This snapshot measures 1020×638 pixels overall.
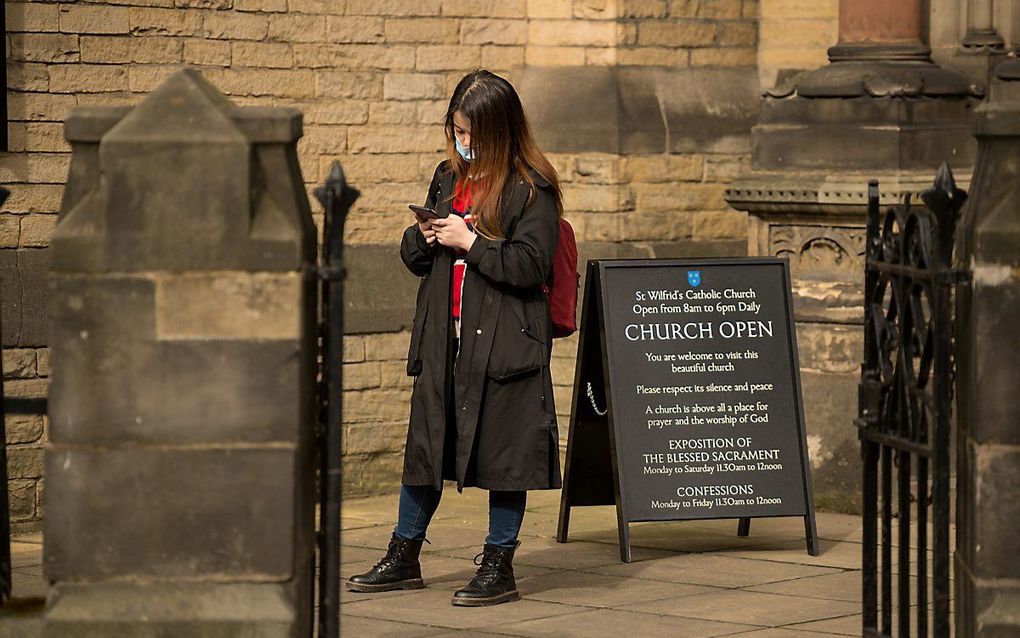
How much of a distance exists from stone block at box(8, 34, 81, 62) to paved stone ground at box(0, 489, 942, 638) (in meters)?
2.00

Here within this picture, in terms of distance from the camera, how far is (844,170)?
882cm

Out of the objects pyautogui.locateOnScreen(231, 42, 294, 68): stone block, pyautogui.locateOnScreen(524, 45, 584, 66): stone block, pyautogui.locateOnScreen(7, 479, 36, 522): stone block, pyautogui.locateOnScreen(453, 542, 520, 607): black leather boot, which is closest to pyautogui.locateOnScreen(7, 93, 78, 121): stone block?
pyautogui.locateOnScreen(231, 42, 294, 68): stone block

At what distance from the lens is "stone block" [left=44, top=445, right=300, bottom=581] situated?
4.46 meters

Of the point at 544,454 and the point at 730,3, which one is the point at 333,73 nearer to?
the point at 730,3

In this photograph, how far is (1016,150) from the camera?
15.6ft

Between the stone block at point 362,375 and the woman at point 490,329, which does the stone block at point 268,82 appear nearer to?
the stone block at point 362,375

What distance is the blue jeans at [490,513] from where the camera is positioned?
6.68m

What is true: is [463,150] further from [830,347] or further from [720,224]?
[720,224]

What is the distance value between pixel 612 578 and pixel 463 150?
1688 mm

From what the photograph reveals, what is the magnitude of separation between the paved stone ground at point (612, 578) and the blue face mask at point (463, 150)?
1.50 m

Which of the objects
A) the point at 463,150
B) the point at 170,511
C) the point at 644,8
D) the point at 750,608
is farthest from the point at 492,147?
the point at 644,8

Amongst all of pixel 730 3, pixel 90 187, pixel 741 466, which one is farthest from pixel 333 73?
pixel 90 187

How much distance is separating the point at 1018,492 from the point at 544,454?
2226 mm

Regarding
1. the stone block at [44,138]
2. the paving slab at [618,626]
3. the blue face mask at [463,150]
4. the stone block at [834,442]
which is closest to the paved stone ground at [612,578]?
the paving slab at [618,626]
